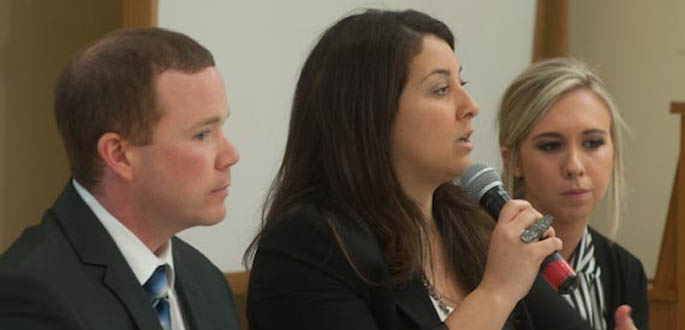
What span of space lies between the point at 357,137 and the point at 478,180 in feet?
0.84

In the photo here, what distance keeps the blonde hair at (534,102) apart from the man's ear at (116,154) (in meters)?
1.61

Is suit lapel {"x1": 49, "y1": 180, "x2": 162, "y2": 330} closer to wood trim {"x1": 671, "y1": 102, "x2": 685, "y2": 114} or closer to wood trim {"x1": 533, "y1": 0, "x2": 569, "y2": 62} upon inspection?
wood trim {"x1": 671, "y1": 102, "x2": 685, "y2": 114}

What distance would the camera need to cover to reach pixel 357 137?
2348 millimetres

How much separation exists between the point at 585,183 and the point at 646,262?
272cm

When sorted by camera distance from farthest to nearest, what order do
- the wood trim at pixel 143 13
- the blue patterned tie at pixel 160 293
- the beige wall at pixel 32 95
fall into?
1. the beige wall at pixel 32 95
2. the wood trim at pixel 143 13
3. the blue patterned tie at pixel 160 293

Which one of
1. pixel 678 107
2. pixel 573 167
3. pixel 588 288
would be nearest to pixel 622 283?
pixel 588 288

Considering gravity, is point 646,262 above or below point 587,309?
below

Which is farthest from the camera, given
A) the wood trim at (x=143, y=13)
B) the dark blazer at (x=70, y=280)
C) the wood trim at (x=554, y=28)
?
the wood trim at (x=554, y=28)

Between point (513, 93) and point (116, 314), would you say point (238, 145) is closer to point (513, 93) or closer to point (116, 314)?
point (513, 93)

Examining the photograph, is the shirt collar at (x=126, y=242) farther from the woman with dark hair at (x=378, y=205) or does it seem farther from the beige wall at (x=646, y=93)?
the beige wall at (x=646, y=93)

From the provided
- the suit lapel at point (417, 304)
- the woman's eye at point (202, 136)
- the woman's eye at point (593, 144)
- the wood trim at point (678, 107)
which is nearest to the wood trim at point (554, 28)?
the wood trim at point (678, 107)

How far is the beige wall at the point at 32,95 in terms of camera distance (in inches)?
143

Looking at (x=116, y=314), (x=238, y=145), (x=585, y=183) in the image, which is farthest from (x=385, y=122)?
(x=238, y=145)

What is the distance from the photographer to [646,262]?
5746 mm
